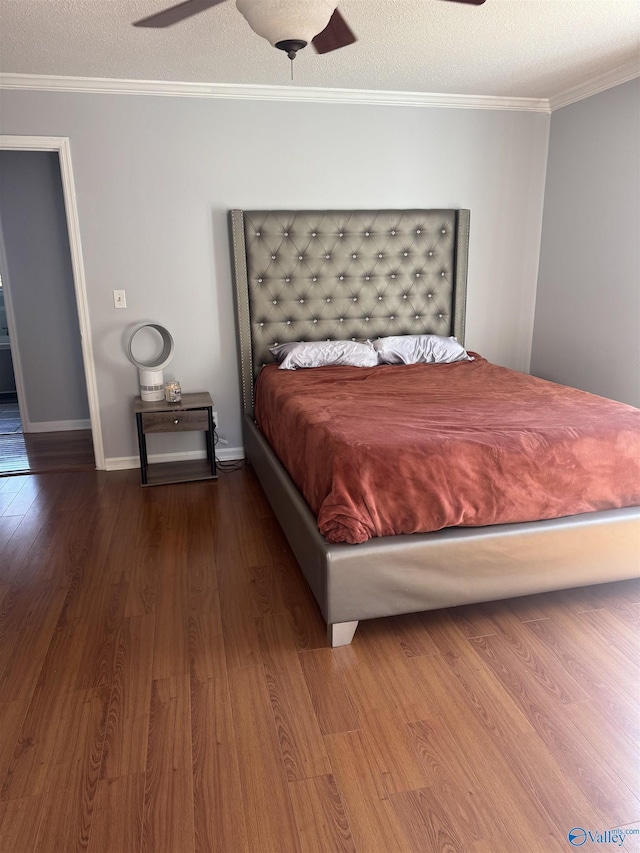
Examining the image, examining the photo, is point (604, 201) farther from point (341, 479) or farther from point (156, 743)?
point (156, 743)

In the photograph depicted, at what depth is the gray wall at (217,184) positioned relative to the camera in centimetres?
333

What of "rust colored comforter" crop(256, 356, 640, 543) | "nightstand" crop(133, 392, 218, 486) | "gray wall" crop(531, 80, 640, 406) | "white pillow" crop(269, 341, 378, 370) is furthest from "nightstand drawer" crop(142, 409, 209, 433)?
"gray wall" crop(531, 80, 640, 406)

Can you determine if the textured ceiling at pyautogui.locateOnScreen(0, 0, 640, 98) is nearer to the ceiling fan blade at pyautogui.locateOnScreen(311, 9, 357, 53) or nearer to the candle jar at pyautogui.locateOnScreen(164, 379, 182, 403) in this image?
the ceiling fan blade at pyautogui.locateOnScreen(311, 9, 357, 53)

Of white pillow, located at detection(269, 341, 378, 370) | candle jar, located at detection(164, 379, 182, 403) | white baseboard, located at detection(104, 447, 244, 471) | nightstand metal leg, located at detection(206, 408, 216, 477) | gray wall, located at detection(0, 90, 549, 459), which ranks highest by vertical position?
gray wall, located at detection(0, 90, 549, 459)

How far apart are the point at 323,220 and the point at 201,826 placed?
3207 mm

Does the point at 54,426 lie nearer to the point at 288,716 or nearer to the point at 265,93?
the point at 265,93

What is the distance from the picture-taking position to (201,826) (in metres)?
1.33

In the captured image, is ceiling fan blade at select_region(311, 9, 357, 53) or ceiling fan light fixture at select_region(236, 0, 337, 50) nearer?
ceiling fan light fixture at select_region(236, 0, 337, 50)

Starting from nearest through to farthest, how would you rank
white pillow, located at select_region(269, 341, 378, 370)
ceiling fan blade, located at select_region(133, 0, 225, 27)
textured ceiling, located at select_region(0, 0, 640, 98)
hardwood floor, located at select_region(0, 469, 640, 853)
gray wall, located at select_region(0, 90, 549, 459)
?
hardwood floor, located at select_region(0, 469, 640, 853) → ceiling fan blade, located at select_region(133, 0, 225, 27) → textured ceiling, located at select_region(0, 0, 640, 98) → gray wall, located at select_region(0, 90, 549, 459) → white pillow, located at select_region(269, 341, 378, 370)

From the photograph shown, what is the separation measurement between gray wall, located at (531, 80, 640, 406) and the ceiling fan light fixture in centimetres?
232

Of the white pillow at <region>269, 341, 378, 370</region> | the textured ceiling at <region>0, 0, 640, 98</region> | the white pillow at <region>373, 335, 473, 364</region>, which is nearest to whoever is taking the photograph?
the textured ceiling at <region>0, 0, 640, 98</region>

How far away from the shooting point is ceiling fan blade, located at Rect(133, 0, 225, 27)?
168 cm

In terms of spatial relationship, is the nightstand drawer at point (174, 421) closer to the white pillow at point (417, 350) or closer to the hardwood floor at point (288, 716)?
the hardwood floor at point (288, 716)

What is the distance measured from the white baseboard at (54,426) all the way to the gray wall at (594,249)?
3687mm
